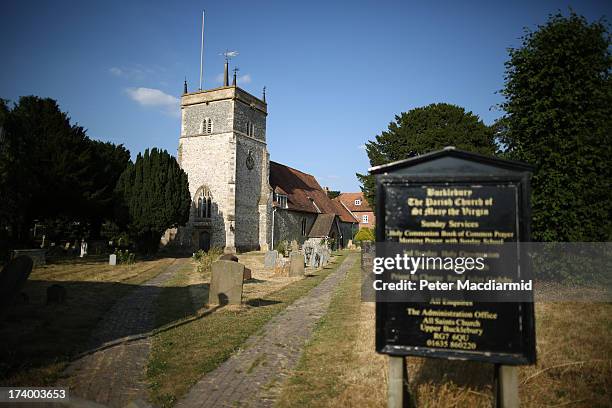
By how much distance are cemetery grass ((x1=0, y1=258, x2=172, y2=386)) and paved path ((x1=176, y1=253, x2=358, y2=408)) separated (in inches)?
83.9

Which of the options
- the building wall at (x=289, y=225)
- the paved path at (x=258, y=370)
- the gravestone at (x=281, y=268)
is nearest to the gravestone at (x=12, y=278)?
the paved path at (x=258, y=370)

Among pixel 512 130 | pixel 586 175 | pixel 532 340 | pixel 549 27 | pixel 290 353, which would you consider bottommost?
pixel 290 353

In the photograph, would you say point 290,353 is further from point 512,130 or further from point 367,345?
point 512,130

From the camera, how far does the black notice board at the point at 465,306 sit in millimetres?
3158

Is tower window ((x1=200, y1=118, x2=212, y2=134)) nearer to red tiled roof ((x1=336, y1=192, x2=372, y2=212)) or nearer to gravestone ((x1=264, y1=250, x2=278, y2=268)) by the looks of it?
gravestone ((x1=264, y1=250, x2=278, y2=268))

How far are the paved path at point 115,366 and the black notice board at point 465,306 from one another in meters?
3.37

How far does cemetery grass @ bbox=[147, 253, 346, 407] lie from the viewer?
16.5 ft

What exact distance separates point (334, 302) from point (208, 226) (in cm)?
2252

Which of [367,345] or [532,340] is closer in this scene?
[532,340]

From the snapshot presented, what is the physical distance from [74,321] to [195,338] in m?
3.20

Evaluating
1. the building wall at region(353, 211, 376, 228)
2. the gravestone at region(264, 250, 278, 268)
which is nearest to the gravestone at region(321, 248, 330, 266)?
the gravestone at region(264, 250, 278, 268)

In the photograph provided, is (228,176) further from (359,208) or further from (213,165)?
(359,208)

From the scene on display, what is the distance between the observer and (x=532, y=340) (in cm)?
309

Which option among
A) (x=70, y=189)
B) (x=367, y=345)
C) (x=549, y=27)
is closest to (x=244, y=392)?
(x=367, y=345)
